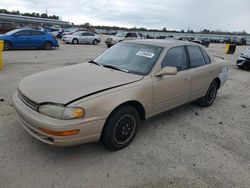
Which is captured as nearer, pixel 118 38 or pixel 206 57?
pixel 206 57

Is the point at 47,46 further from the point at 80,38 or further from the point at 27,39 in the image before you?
the point at 80,38

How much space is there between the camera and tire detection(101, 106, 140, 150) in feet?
9.92

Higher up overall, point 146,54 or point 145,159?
point 146,54

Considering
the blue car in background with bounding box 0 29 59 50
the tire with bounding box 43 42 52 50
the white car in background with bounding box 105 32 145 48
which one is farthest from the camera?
the white car in background with bounding box 105 32 145 48

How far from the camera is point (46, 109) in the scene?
272 cm

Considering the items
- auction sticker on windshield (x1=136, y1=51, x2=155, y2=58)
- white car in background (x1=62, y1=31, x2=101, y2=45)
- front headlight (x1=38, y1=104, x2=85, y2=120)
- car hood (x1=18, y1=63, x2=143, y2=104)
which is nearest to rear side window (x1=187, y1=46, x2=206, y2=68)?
auction sticker on windshield (x1=136, y1=51, x2=155, y2=58)

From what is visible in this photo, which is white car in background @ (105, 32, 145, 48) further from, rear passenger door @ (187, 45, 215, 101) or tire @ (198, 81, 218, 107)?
rear passenger door @ (187, 45, 215, 101)

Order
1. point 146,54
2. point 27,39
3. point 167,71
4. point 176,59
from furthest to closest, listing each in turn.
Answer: point 27,39, point 176,59, point 146,54, point 167,71

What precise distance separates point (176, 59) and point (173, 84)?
0.55m

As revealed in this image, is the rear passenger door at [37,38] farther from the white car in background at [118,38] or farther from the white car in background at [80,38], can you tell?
the white car in background at [80,38]

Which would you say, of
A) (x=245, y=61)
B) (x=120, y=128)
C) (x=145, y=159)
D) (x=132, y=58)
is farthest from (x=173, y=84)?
(x=245, y=61)

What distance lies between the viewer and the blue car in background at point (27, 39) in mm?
13664

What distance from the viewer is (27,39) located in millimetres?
14336

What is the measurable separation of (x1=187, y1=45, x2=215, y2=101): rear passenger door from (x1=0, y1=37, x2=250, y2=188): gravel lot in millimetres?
699
